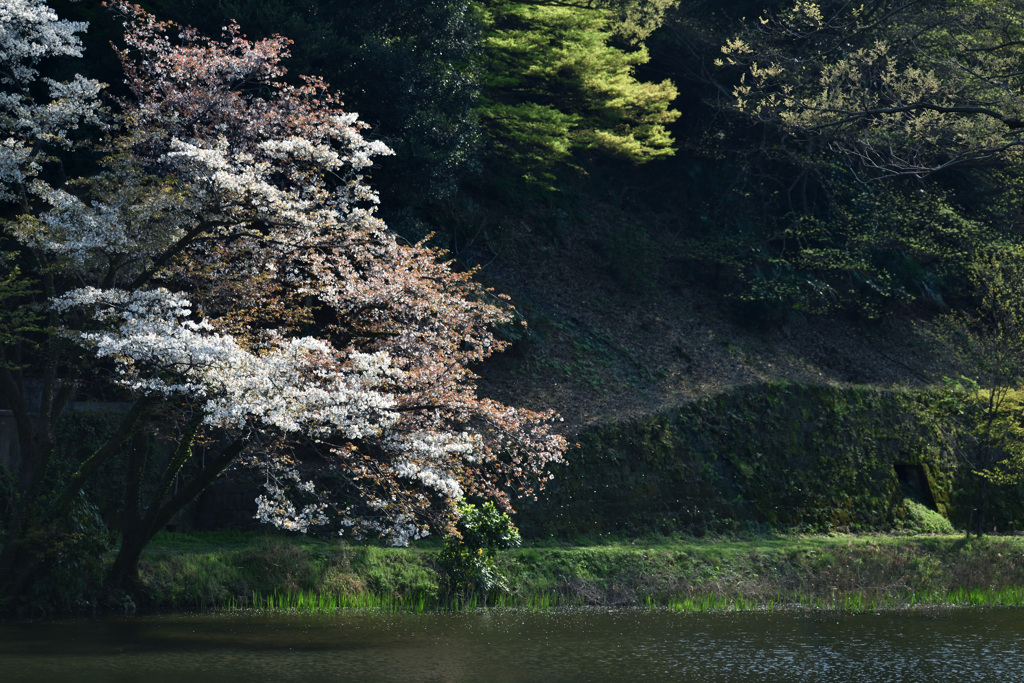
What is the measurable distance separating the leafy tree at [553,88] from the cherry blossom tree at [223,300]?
8.46 meters

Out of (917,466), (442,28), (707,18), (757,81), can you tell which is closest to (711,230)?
(757,81)

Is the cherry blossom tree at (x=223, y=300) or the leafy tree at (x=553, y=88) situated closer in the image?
the cherry blossom tree at (x=223, y=300)

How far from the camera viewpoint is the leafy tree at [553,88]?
79.4ft

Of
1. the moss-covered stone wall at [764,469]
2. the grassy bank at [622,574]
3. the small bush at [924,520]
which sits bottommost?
the grassy bank at [622,574]

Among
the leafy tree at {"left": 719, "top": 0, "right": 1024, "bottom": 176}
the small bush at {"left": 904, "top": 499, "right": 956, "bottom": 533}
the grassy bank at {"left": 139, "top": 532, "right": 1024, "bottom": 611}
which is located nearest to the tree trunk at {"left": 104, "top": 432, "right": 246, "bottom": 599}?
the grassy bank at {"left": 139, "top": 532, "right": 1024, "bottom": 611}

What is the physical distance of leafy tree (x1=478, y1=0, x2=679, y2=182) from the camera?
24.2 meters

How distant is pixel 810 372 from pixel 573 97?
1025 centimetres

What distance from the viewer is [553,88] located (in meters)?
25.9

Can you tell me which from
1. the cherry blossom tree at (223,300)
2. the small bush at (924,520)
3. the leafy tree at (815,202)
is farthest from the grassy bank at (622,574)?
the leafy tree at (815,202)

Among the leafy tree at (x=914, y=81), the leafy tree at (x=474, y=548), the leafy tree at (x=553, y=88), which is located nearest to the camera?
the leafy tree at (x=474, y=548)

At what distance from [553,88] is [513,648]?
57.5 ft

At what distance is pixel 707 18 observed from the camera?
30312mm

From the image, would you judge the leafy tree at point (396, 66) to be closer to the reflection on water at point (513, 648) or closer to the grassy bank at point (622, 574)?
the grassy bank at point (622, 574)

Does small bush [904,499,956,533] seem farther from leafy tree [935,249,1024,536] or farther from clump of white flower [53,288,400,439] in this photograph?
clump of white flower [53,288,400,439]
